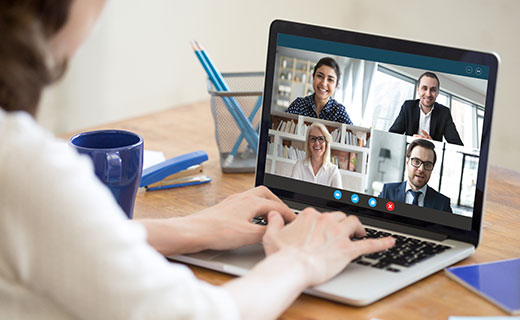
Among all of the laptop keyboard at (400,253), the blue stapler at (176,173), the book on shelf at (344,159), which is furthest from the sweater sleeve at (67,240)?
the blue stapler at (176,173)

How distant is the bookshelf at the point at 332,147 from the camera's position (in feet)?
3.20

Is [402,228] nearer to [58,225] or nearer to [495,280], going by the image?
[495,280]

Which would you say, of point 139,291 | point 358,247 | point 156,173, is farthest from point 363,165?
point 139,291

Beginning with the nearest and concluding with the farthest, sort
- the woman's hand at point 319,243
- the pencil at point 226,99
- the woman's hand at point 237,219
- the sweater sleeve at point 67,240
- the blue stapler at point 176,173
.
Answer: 1. the sweater sleeve at point 67,240
2. the woman's hand at point 319,243
3. the woman's hand at point 237,219
4. the blue stapler at point 176,173
5. the pencil at point 226,99

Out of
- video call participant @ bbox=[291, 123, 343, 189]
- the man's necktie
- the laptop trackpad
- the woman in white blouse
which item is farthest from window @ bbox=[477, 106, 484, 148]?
the woman in white blouse

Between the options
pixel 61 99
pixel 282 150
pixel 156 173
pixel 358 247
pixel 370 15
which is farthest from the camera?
pixel 370 15

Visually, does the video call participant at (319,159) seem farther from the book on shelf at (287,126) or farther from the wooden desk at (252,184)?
the wooden desk at (252,184)

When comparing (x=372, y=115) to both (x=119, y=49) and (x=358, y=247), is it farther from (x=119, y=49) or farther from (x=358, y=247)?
(x=119, y=49)

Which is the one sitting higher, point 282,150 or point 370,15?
point 370,15

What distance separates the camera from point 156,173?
118cm

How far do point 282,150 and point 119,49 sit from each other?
155 centimetres

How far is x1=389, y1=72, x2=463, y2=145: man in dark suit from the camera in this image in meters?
0.91

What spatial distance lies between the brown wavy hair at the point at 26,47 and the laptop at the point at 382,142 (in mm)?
384

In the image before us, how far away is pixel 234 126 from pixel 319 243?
0.57 meters
